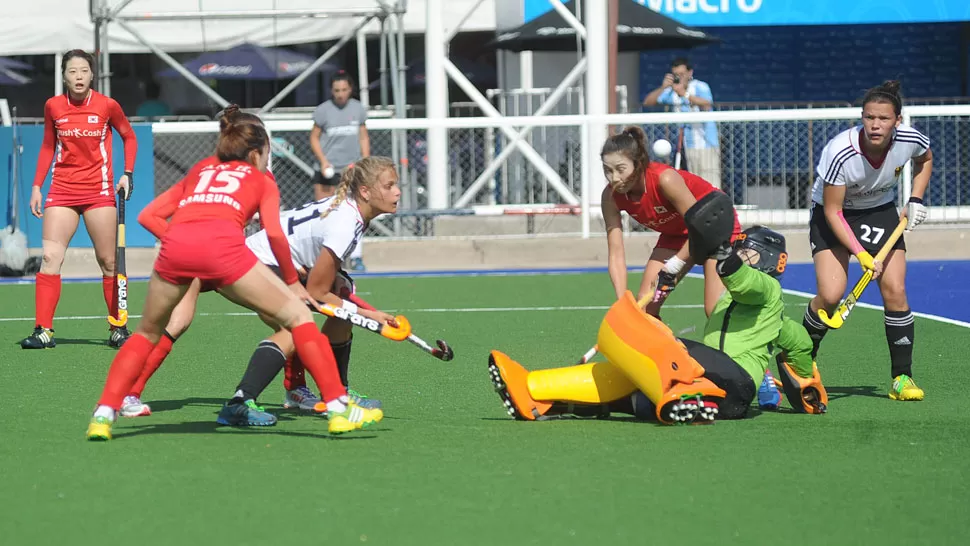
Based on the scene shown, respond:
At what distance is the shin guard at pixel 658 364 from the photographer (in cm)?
599

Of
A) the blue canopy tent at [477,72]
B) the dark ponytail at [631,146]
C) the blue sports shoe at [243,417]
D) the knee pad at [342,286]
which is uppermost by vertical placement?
the blue canopy tent at [477,72]

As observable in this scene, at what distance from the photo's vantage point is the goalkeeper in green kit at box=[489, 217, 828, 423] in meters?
6.11

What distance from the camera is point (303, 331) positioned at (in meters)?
5.77

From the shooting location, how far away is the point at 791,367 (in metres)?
6.55

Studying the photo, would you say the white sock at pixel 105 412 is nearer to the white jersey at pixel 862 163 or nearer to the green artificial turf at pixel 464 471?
the green artificial turf at pixel 464 471

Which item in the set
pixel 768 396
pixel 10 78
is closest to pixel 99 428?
pixel 768 396

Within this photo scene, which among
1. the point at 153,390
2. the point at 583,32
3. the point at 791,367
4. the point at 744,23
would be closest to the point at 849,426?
the point at 791,367

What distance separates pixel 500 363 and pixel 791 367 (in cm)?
139

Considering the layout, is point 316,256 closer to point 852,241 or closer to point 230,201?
point 230,201

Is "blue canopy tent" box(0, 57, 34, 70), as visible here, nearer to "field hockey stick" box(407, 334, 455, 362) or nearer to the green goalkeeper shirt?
"field hockey stick" box(407, 334, 455, 362)

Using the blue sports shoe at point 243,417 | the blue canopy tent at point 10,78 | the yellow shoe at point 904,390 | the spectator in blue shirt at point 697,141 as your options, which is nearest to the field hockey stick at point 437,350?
the blue sports shoe at point 243,417

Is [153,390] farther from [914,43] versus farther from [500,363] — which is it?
[914,43]

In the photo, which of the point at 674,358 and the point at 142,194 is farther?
the point at 142,194

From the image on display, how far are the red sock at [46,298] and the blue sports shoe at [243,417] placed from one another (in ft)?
11.9
